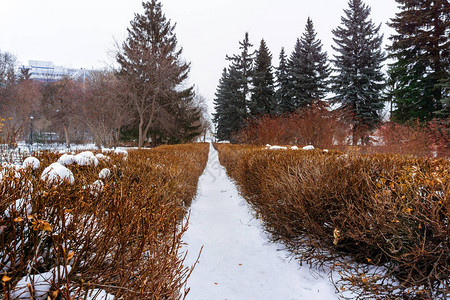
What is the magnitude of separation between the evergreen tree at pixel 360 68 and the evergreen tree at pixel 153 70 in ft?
52.3

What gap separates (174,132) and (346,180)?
22.1 meters

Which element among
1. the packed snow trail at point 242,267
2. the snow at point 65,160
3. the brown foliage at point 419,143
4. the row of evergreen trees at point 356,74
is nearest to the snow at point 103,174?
the snow at point 65,160

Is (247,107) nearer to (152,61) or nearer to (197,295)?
(152,61)

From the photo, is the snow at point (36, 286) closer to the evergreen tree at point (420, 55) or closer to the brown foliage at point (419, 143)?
the brown foliage at point (419, 143)

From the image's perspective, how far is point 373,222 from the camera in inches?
84.4

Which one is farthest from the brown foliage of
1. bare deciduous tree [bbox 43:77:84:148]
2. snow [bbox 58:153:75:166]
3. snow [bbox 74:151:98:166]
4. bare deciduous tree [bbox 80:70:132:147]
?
bare deciduous tree [bbox 43:77:84:148]

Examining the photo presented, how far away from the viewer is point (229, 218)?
16.1 ft

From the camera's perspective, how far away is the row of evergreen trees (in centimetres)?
1553

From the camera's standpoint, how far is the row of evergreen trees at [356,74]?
1553 cm

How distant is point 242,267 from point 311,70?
→ 24421 millimetres

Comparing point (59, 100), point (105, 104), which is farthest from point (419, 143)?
point (59, 100)

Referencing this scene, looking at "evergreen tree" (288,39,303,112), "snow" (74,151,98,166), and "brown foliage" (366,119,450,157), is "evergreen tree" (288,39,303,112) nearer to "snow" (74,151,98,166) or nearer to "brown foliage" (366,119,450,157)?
"brown foliage" (366,119,450,157)

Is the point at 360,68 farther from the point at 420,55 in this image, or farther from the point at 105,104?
the point at 105,104

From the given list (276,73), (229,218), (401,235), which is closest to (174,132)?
(276,73)
